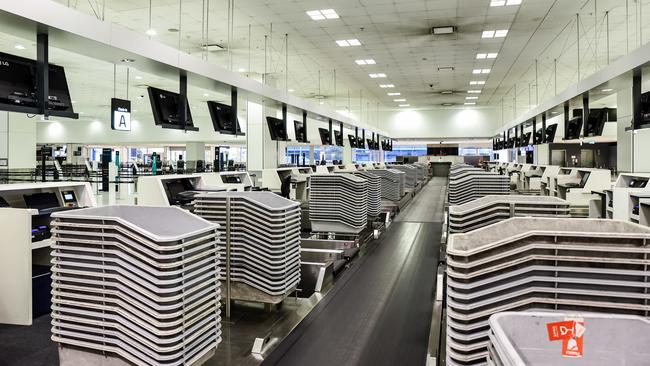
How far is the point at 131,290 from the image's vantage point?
288 cm

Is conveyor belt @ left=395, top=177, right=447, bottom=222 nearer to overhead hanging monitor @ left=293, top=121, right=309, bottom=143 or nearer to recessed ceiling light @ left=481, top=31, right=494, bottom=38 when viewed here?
overhead hanging monitor @ left=293, top=121, right=309, bottom=143

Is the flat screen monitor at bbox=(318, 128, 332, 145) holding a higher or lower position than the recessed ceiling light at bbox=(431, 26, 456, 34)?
lower

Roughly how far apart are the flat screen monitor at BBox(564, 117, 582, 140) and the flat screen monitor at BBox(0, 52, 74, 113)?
11216 mm

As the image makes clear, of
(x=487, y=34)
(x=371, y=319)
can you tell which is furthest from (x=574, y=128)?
(x=371, y=319)

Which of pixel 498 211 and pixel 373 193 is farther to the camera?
pixel 373 193

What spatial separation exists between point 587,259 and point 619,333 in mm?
660

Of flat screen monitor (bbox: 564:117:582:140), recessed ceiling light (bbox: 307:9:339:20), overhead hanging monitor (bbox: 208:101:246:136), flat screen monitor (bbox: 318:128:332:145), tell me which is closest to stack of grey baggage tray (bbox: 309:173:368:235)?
overhead hanging monitor (bbox: 208:101:246:136)

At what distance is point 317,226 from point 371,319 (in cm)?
436

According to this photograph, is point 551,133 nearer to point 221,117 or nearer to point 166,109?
point 221,117

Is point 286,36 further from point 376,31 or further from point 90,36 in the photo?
point 90,36

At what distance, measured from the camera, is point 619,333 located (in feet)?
5.72

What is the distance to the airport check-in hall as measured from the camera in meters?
2.38

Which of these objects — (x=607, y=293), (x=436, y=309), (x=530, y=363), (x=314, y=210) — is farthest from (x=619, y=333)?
(x=314, y=210)

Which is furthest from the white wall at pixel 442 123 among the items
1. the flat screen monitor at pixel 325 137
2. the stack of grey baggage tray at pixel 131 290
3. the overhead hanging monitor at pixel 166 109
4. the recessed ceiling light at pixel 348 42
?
the stack of grey baggage tray at pixel 131 290
